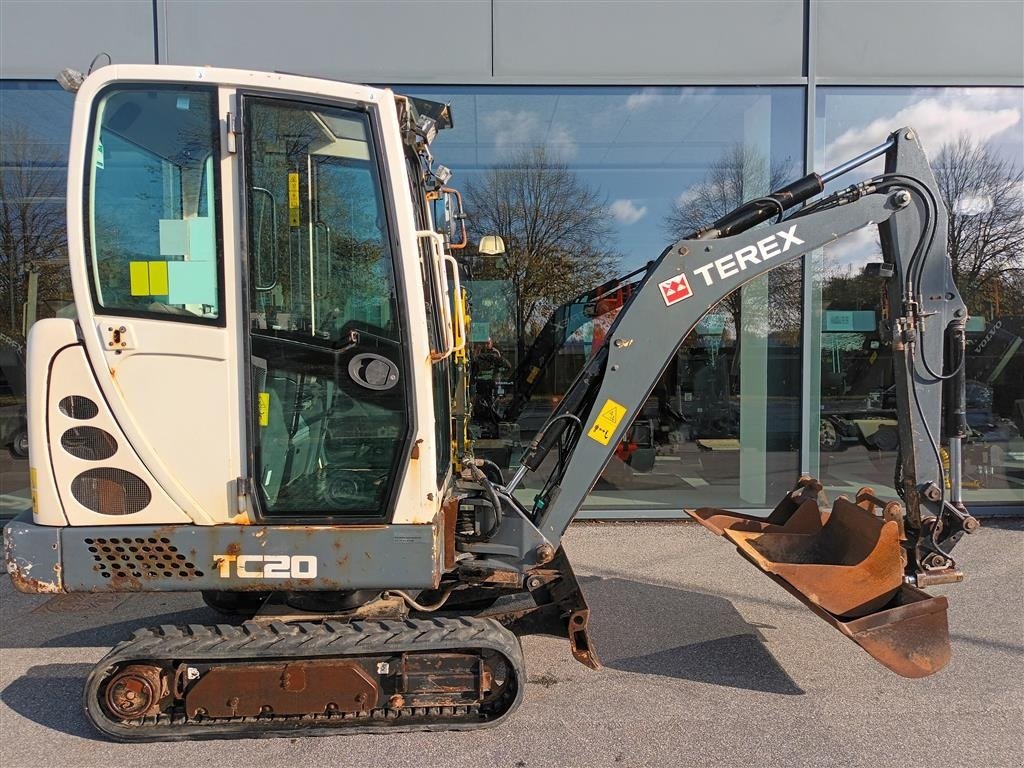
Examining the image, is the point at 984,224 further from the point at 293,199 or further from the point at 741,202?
the point at 293,199

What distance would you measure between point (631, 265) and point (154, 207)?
16.9ft

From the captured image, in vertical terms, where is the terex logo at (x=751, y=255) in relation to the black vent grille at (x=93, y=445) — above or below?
above

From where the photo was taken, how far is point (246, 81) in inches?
107

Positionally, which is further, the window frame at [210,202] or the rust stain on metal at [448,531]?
the rust stain on metal at [448,531]

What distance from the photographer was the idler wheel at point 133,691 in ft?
9.38

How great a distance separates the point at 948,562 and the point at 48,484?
4203 millimetres

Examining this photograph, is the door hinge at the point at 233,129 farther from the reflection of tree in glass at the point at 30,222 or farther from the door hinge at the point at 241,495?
the reflection of tree in glass at the point at 30,222

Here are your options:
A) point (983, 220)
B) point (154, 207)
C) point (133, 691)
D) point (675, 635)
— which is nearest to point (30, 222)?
point (154, 207)

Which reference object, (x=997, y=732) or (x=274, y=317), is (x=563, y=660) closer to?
(x=997, y=732)

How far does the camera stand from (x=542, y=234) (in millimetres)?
7234

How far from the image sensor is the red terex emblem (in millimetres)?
3324

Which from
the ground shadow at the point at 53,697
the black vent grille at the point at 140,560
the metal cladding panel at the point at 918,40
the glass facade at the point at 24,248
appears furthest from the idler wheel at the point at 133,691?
the metal cladding panel at the point at 918,40

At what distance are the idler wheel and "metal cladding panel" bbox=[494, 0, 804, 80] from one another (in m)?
5.47

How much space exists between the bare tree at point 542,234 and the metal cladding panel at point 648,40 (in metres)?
1.09
